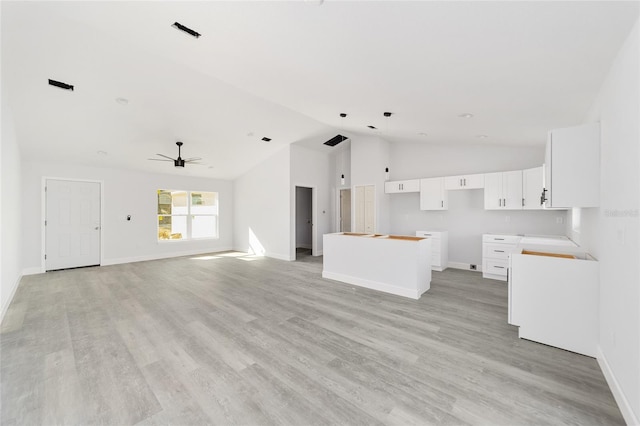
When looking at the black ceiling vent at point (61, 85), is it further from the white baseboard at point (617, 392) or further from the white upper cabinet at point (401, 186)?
the white baseboard at point (617, 392)

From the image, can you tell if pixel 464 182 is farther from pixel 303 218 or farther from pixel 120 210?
pixel 120 210

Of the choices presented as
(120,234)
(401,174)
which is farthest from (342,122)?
(120,234)

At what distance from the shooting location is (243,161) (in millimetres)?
7867

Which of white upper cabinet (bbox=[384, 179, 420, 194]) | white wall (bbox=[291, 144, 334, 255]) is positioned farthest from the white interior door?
white upper cabinet (bbox=[384, 179, 420, 194])

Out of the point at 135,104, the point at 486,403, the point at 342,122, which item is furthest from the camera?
the point at 342,122

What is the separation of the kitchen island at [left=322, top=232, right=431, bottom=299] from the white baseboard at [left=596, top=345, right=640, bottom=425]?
2.06m

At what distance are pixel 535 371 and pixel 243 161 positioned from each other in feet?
24.7

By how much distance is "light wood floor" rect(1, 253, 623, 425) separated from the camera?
71.5 inches

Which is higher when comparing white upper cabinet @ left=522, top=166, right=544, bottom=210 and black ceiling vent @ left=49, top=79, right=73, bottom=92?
black ceiling vent @ left=49, top=79, right=73, bottom=92

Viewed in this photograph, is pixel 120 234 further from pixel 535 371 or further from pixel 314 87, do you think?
pixel 535 371

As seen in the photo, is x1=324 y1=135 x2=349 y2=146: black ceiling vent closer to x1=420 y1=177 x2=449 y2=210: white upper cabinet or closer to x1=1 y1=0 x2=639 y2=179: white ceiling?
x1=1 y1=0 x2=639 y2=179: white ceiling

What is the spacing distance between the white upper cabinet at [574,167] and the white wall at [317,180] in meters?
5.65

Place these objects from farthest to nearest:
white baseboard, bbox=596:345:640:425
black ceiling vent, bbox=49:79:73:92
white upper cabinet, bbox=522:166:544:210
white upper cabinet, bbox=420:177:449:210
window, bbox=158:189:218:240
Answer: window, bbox=158:189:218:240 → white upper cabinet, bbox=420:177:449:210 → white upper cabinet, bbox=522:166:544:210 → black ceiling vent, bbox=49:79:73:92 → white baseboard, bbox=596:345:640:425

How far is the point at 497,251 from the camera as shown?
5289 millimetres
